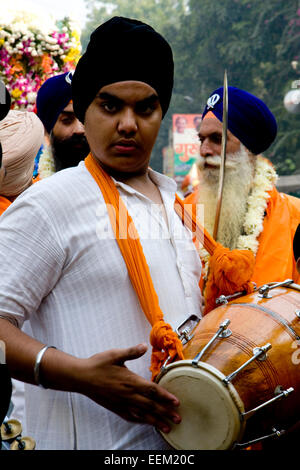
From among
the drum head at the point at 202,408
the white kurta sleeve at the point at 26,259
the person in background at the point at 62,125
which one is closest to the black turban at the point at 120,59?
the white kurta sleeve at the point at 26,259

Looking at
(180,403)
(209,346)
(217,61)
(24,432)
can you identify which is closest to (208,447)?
(180,403)

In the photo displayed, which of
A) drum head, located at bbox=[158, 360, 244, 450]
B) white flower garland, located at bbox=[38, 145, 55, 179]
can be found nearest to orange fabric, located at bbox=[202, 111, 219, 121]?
white flower garland, located at bbox=[38, 145, 55, 179]

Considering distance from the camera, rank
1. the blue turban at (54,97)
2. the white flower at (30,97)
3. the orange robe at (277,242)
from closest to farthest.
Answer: the orange robe at (277,242) → the blue turban at (54,97) → the white flower at (30,97)

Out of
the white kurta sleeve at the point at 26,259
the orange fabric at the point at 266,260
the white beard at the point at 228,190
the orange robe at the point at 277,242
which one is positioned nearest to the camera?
the white kurta sleeve at the point at 26,259

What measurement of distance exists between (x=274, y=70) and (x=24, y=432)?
30.7 m

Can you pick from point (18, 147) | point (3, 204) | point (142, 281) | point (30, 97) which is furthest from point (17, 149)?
point (30, 97)

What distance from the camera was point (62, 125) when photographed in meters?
4.21

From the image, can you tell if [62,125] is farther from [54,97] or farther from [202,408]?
[202,408]

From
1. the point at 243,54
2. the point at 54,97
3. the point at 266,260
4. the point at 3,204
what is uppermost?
the point at 54,97

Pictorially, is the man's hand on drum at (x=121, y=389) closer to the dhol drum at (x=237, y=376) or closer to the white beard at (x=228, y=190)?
the dhol drum at (x=237, y=376)

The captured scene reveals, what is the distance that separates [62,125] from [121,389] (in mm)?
2936

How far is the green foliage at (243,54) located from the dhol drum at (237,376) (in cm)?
2569

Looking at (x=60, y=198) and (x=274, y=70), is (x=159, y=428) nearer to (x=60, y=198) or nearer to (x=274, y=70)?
(x=60, y=198)

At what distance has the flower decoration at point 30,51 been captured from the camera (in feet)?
15.7
